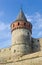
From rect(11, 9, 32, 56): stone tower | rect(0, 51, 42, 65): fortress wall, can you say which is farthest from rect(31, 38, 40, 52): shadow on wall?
rect(0, 51, 42, 65): fortress wall

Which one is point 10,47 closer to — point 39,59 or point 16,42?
point 16,42

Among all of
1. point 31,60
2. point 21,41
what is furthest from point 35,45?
point 31,60

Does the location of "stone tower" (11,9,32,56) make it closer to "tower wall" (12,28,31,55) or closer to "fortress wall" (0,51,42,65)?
"tower wall" (12,28,31,55)

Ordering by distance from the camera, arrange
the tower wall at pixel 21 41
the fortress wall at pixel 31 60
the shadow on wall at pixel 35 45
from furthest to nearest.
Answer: the shadow on wall at pixel 35 45
the tower wall at pixel 21 41
the fortress wall at pixel 31 60

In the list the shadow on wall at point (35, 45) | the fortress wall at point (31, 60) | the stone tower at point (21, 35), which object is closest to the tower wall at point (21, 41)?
the stone tower at point (21, 35)

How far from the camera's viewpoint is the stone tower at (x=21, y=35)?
110 feet

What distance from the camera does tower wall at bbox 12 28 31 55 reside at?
1320 inches

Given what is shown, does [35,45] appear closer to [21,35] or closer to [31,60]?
[21,35]

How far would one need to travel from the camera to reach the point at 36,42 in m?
35.6

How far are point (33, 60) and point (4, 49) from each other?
9.67 metres

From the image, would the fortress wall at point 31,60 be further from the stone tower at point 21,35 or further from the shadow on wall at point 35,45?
the shadow on wall at point 35,45

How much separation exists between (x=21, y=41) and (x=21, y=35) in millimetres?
1058

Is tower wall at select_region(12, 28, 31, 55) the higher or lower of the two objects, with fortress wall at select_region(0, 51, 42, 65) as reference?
higher

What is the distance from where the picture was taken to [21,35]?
3428 cm
